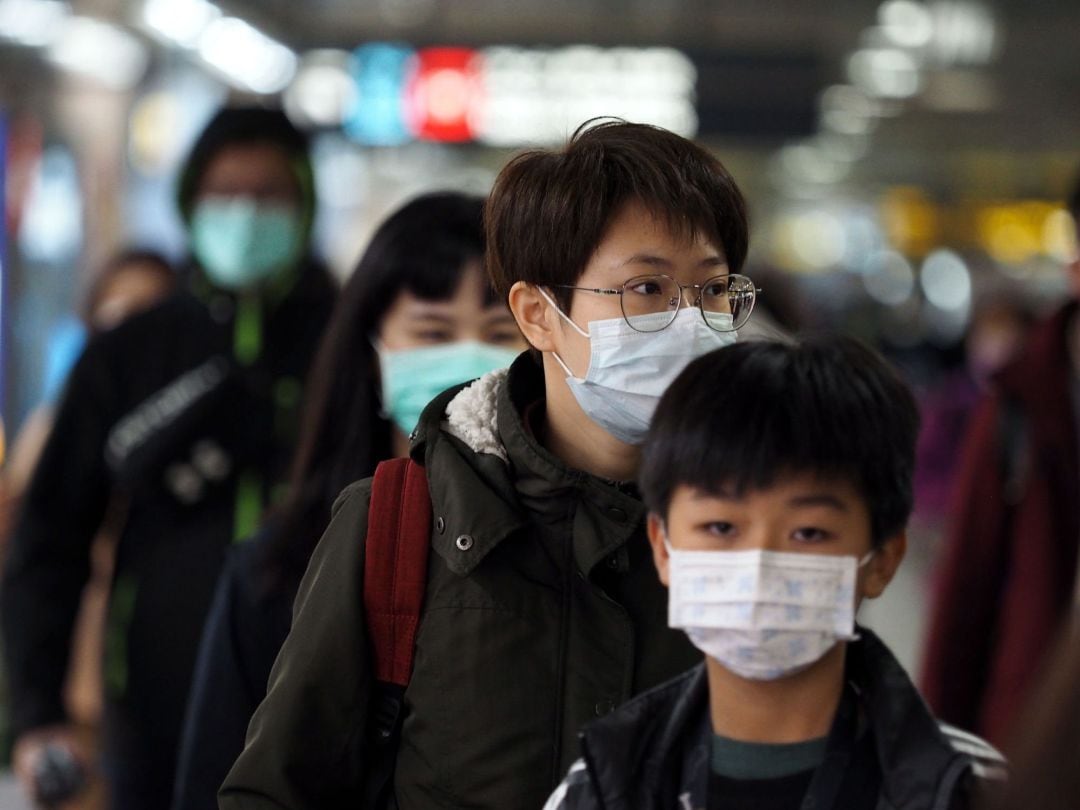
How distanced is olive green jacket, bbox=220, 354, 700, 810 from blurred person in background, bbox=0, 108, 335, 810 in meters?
1.72

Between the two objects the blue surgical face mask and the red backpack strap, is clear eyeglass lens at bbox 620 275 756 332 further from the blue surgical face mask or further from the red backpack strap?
the blue surgical face mask

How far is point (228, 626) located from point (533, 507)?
0.92 meters

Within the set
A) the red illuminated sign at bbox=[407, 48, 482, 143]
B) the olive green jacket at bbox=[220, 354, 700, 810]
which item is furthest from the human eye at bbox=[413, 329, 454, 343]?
the red illuminated sign at bbox=[407, 48, 482, 143]

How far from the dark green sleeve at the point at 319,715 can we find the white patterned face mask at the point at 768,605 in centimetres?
45

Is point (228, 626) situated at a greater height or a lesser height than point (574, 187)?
lesser

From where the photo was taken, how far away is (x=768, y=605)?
1727mm

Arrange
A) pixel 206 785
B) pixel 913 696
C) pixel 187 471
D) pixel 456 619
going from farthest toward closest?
1. pixel 187 471
2. pixel 206 785
3. pixel 456 619
4. pixel 913 696

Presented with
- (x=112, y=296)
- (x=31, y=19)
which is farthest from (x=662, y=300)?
(x=31, y=19)

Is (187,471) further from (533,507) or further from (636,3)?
(636,3)

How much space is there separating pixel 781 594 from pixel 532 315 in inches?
24.4

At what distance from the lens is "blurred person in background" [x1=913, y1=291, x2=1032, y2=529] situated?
962 cm

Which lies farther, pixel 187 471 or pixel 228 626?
pixel 187 471

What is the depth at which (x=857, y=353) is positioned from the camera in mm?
1842

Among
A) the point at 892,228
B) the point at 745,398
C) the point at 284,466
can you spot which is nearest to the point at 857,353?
the point at 745,398
